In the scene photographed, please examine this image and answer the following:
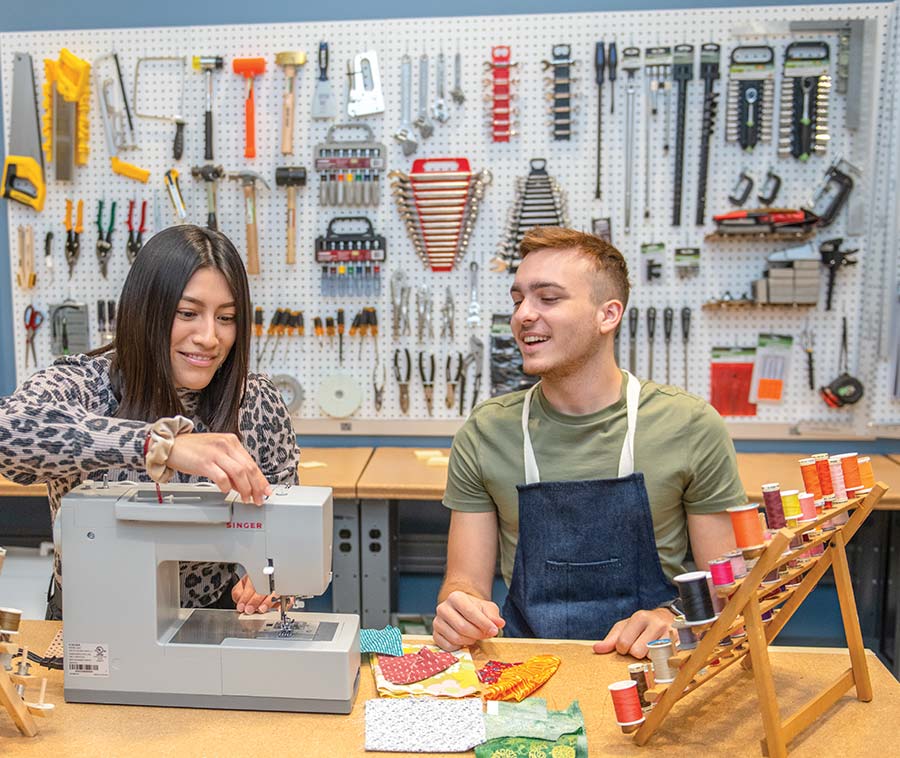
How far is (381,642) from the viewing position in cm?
158

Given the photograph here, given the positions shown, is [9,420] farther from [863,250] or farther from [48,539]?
[863,250]

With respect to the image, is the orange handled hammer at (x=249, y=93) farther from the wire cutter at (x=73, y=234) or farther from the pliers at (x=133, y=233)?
the wire cutter at (x=73, y=234)

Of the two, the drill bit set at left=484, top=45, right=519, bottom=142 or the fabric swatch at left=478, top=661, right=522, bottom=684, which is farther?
the drill bit set at left=484, top=45, right=519, bottom=142

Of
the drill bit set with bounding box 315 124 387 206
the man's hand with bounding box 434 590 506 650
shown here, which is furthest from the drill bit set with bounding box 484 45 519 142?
the man's hand with bounding box 434 590 506 650

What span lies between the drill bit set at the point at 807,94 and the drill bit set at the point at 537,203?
88 cm

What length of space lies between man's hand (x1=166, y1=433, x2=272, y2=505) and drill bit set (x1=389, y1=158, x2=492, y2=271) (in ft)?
7.04

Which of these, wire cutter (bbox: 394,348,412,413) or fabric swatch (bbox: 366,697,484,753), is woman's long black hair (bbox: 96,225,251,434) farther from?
wire cutter (bbox: 394,348,412,413)

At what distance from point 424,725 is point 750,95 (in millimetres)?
2782

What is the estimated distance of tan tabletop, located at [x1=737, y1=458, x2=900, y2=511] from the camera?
8.95 ft

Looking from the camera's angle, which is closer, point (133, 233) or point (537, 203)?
point (537, 203)

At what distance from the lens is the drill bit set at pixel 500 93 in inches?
131

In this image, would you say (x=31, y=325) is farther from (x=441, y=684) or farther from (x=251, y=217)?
(x=441, y=684)

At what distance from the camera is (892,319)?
10.7ft

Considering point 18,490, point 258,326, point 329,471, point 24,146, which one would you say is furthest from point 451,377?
point 24,146
